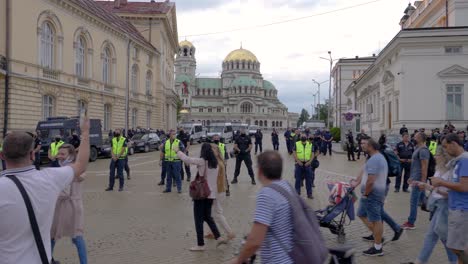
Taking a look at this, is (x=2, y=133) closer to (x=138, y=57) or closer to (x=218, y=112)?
(x=138, y=57)

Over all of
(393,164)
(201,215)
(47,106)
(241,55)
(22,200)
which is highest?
(241,55)

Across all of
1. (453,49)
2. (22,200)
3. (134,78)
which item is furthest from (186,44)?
(22,200)

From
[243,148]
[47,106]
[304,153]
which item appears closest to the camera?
[304,153]

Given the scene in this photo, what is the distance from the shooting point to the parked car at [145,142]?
33.7m

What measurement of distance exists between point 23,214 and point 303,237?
1.91 m

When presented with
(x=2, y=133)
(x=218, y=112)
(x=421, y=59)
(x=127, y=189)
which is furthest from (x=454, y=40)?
(x=218, y=112)

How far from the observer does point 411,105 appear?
1271 inches

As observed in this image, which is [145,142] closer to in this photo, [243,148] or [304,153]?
[243,148]

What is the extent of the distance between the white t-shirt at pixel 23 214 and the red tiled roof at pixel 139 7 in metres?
55.4

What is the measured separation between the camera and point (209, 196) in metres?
7.28

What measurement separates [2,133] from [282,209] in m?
26.5

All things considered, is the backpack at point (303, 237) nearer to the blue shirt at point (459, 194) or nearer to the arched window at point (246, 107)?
the blue shirt at point (459, 194)

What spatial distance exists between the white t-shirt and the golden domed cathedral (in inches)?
5637

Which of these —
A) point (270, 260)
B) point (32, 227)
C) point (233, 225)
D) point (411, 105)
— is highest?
point (411, 105)
